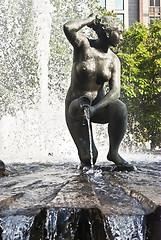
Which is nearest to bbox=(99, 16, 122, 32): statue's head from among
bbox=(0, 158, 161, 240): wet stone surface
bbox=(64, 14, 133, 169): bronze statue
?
bbox=(64, 14, 133, 169): bronze statue

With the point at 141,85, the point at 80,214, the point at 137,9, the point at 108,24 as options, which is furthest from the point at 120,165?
the point at 137,9

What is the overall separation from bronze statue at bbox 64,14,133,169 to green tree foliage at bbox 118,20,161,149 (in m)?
12.5

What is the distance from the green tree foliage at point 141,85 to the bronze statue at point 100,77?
1253 centimetres

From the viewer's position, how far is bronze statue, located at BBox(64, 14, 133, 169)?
3.79 metres

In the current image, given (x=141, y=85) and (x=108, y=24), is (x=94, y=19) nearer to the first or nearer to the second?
(x=108, y=24)

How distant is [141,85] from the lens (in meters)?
17.0

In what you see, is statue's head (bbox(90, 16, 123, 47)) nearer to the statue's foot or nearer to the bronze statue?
the bronze statue

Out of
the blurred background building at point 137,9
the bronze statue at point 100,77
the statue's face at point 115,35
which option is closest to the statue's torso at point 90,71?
the bronze statue at point 100,77

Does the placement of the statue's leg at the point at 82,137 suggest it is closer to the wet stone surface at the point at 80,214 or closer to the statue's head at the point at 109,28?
the statue's head at the point at 109,28

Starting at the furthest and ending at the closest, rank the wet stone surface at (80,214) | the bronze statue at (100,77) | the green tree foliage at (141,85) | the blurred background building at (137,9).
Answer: the blurred background building at (137,9) → the green tree foliage at (141,85) → the bronze statue at (100,77) → the wet stone surface at (80,214)

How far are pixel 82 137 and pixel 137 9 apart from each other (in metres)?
27.1

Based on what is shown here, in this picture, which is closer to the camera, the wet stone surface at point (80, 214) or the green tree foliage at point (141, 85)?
the wet stone surface at point (80, 214)

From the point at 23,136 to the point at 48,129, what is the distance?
158 cm

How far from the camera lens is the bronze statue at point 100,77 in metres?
3.79
